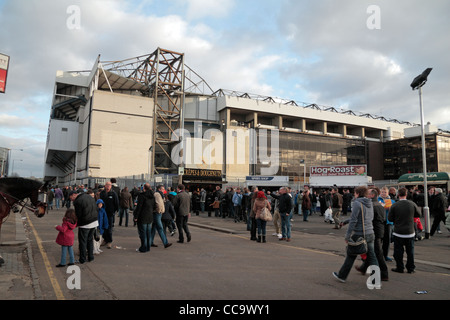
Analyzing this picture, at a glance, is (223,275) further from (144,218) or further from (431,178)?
(431,178)

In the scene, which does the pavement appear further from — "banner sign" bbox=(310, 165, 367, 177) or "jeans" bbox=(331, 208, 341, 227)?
"banner sign" bbox=(310, 165, 367, 177)

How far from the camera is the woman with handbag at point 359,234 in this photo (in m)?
5.66

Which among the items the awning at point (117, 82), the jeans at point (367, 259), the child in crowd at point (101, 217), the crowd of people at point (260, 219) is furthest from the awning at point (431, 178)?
the awning at point (117, 82)

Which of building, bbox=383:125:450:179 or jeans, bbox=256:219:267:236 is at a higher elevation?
building, bbox=383:125:450:179

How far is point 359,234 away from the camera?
224 inches

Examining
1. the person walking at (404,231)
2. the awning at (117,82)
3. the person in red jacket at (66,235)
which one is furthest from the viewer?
the awning at (117,82)

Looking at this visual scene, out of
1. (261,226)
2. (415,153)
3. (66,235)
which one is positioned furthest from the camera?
(415,153)

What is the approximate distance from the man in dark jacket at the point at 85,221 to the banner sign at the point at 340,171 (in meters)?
25.4

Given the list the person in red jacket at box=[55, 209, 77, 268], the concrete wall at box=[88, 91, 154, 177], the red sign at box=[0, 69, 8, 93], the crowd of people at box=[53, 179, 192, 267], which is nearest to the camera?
the person in red jacket at box=[55, 209, 77, 268]

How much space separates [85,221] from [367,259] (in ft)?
19.2

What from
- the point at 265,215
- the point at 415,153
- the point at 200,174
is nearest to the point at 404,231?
the point at 265,215

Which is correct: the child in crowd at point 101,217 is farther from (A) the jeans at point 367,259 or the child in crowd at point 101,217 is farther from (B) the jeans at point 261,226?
(A) the jeans at point 367,259

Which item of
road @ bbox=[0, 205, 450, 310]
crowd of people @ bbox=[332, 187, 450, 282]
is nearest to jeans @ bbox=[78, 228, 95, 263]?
road @ bbox=[0, 205, 450, 310]

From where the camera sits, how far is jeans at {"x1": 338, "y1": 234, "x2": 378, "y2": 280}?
570 cm
